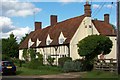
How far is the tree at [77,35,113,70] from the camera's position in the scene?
1315 inches

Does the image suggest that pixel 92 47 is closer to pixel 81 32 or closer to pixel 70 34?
pixel 81 32

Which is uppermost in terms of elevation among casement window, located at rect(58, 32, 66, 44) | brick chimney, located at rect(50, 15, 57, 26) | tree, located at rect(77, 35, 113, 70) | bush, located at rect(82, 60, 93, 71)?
brick chimney, located at rect(50, 15, 57, 26)

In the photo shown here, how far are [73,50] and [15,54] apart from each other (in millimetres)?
33980

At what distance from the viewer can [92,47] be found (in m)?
33.2

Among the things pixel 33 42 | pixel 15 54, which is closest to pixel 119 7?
pixel 33 42

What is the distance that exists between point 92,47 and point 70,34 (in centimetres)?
1193

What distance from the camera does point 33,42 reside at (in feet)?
192

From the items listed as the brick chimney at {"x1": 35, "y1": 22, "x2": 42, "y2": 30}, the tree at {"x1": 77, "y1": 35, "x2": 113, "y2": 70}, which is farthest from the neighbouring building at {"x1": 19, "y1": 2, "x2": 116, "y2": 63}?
the brick chimney at {"x1": 35, "y1": 22, "x2": 42, "y2": 30}

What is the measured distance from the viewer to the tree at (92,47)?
110ft

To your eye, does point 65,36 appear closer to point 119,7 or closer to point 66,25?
point 66,25

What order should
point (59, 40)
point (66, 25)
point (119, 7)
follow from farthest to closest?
point (66, 25) < point (59, 40) < point (119, 7)

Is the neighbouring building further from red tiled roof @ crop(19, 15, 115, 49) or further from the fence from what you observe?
the fence

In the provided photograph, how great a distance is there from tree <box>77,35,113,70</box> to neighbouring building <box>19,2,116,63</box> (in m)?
8.56

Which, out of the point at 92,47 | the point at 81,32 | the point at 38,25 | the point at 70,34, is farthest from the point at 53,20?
the point at 92,47
